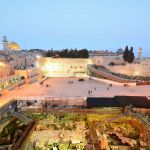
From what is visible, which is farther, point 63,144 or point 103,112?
point 103,112

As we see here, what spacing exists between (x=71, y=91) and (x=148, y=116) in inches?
357

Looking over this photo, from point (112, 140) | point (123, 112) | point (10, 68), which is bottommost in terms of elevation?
point (112, 140)

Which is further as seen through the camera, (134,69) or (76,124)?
(134,69)

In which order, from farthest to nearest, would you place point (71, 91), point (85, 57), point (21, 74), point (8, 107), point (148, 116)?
point (85, 57)
point (21, 74)
point (71, 91)
point (8, 107)
point (148, 116)

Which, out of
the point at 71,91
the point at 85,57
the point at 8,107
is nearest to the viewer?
Answer: the point at 8,107

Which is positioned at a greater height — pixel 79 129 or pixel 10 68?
pixel 10 68

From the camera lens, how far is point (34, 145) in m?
10.3

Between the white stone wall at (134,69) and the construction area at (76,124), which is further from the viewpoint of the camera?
the white stone wall at (134,69)

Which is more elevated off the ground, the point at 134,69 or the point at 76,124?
the point at 134,69

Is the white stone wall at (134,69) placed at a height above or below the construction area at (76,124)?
above

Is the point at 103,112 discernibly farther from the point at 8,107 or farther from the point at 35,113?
the point at 8,107

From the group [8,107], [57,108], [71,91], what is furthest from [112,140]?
[71,91]

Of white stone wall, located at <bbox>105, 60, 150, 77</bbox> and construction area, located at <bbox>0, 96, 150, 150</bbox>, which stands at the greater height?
white stone wall, located at <bbox>105, 60, 150, 77</bbox>

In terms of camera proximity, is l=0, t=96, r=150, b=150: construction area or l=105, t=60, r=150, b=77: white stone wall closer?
l=0, t=96, r=150, b=150: construction area
